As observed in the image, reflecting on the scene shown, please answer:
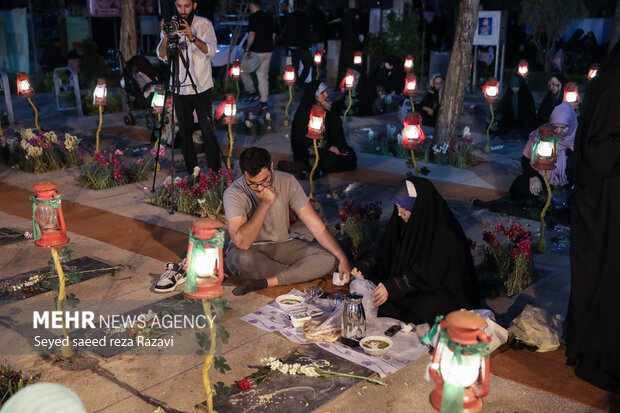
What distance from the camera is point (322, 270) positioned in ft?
18.7

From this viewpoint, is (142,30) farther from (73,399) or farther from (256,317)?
(73,399)

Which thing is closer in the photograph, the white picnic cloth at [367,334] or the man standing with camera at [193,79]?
the white picnic cloth at [367,334]

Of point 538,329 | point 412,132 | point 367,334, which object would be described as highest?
point 412,132

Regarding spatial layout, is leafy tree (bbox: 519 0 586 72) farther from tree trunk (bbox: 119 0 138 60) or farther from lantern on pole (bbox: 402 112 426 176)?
lantern on pole (bbox: 402 112 426 176)

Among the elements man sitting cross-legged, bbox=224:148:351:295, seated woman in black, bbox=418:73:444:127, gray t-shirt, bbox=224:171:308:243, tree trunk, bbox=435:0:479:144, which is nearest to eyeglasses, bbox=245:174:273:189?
man sitting cross-legged, bbox=224:148:351:295

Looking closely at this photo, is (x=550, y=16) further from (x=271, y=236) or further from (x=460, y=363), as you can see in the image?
(x=460, y=363)

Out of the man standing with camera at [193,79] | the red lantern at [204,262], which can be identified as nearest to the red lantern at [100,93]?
the man standing with camera at [193,79]

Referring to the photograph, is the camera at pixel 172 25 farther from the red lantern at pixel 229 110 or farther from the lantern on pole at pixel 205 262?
the lantern on pole at pixel 205 262

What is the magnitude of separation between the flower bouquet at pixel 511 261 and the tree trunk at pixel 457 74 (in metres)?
4.57

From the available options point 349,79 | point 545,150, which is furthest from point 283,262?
point 349,79

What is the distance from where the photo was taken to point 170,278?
557 cm

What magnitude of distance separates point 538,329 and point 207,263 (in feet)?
7.41

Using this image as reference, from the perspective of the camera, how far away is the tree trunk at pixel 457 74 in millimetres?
9992

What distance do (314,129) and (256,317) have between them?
9.57ft
